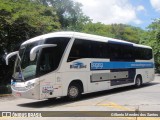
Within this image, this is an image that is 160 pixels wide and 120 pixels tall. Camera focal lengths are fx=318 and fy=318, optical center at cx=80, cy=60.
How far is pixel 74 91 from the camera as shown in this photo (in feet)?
51.2

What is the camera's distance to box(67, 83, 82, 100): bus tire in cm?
1536

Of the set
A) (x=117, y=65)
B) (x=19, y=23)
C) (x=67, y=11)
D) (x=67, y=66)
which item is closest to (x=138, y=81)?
(x=117, y=65)

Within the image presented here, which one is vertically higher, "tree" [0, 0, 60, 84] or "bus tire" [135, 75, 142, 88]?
"tree" [0, 0, 60, 84]

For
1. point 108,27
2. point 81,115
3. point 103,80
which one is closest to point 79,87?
point 103,80

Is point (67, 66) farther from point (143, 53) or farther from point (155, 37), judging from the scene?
point (155, 37)

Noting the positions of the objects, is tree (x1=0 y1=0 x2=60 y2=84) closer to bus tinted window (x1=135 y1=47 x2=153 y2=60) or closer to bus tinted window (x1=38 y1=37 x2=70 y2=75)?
bus tinted window (x1=135 y1=47 x2=153 y2=60)

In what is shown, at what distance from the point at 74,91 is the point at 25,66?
2.80 meters

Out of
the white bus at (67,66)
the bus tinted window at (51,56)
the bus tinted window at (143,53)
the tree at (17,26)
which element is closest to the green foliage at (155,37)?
the bus tinted window at (143,53)

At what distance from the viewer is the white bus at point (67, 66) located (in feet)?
45.5

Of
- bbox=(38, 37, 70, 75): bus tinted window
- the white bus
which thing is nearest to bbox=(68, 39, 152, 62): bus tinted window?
the white bus

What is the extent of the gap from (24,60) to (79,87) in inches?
126

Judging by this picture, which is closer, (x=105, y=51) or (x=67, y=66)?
(x=67, y=66)

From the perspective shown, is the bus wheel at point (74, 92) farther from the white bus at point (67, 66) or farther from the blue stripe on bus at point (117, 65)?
the blue stripe on bus at point (117, 65)

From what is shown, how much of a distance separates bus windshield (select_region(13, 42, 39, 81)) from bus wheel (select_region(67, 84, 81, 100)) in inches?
92.5
